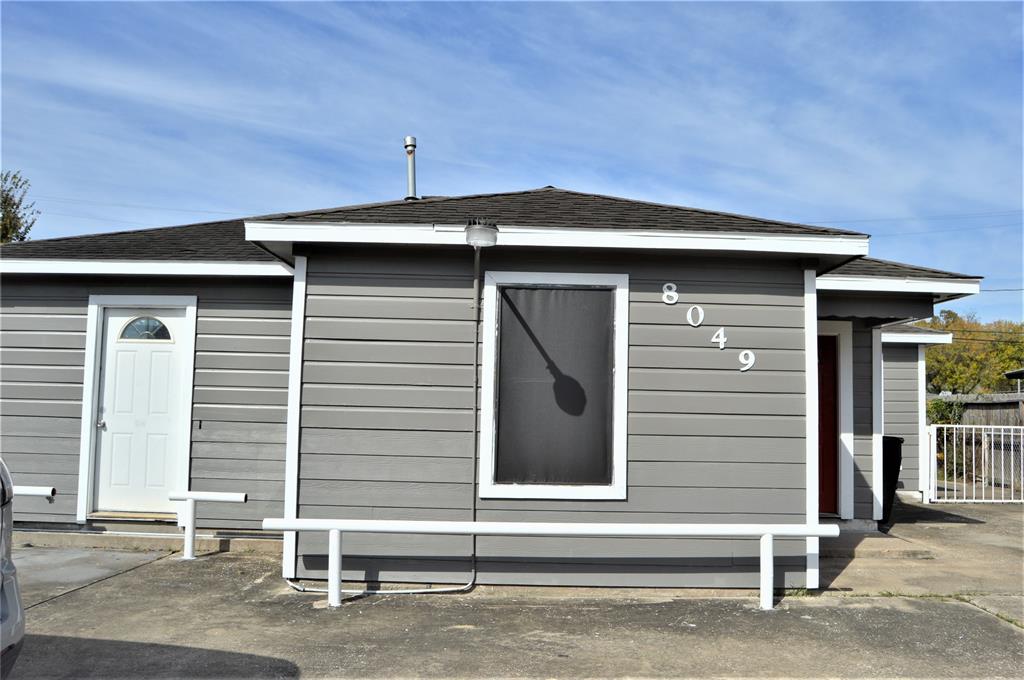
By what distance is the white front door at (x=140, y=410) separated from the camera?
283 inches

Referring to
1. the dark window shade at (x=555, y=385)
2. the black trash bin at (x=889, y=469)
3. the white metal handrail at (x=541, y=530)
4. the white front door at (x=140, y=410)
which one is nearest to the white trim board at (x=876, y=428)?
the black trash bin at (x=889, y=469)

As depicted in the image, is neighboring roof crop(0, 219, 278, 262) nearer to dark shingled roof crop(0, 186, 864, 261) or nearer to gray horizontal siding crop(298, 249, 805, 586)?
dark shingled roof crop(0, 186, 864, 261)

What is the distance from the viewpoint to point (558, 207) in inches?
241

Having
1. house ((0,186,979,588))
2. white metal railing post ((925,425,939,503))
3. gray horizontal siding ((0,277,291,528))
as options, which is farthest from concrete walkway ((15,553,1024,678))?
white metal railing post ((925,425,939,503))

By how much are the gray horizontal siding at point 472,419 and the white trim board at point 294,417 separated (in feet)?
0.18

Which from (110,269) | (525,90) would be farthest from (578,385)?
(525,90)

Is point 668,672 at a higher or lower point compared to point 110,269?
lower

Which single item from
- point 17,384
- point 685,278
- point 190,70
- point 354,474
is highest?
point 190,70

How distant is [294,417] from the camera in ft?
18.2

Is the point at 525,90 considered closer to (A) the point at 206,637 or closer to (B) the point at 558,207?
(B) the point at 558,207

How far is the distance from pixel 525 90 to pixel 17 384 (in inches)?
410

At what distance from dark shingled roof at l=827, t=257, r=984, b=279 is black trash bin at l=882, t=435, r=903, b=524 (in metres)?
1.78

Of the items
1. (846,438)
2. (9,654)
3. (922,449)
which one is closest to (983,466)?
(922,449)

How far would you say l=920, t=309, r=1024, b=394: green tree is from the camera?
124 feet
